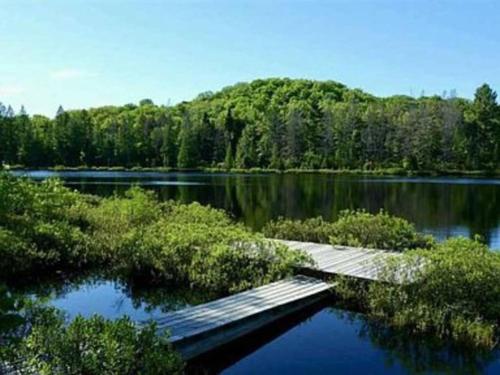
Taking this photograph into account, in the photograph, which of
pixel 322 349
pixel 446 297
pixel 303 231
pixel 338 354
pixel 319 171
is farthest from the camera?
pixel 319 171

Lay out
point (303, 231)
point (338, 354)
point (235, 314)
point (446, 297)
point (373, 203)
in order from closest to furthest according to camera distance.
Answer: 1. point (338, 354)
2. point (235, 314)
3. point (446, 297)
4. point (303, 231)
5. point (373, 203)

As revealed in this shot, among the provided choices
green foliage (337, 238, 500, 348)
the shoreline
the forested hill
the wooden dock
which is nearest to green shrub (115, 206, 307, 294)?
the wooden dock

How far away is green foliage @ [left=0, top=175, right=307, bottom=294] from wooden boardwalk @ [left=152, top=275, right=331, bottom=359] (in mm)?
881

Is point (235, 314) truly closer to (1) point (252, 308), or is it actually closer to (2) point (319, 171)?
(1) point (252, 308)

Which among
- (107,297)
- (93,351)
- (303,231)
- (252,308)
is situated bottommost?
(107,297)

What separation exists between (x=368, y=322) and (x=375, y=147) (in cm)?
7185

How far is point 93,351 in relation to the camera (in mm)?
6312

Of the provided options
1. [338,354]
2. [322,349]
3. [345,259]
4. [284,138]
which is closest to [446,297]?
[338,354]

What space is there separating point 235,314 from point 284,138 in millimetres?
74750

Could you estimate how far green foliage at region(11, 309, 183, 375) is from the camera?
6184 millimetres

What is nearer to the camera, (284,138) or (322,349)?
(322,349)

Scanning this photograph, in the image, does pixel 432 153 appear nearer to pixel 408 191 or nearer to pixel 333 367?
pixel 408 191

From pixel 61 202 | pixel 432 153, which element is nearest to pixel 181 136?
pixel 432 153

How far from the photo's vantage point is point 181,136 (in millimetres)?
86875
